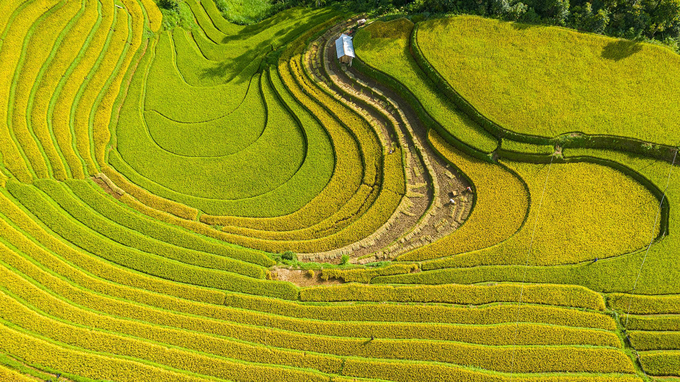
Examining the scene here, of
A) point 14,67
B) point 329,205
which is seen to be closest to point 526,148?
point 329,205

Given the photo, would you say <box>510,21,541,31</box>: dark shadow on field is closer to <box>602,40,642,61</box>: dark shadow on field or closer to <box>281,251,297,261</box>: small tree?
<box>602,40,642,61</box>: dark shadow on field

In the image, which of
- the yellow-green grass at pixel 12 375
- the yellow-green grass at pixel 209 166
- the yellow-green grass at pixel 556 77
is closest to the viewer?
the yellow-green grass at pixel 12 375

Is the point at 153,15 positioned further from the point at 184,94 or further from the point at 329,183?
the point at 329,183

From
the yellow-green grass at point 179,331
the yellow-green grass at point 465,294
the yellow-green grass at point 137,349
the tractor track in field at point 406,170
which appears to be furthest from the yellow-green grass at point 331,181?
the yellow-green grass at point 137,349

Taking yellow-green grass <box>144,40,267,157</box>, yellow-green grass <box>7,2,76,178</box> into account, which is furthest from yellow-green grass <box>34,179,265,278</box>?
yellow-green grass <box>144,40,267,157</box>

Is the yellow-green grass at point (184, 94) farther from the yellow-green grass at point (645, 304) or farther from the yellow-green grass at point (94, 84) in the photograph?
the yellow-green grass at point (645, 304)
